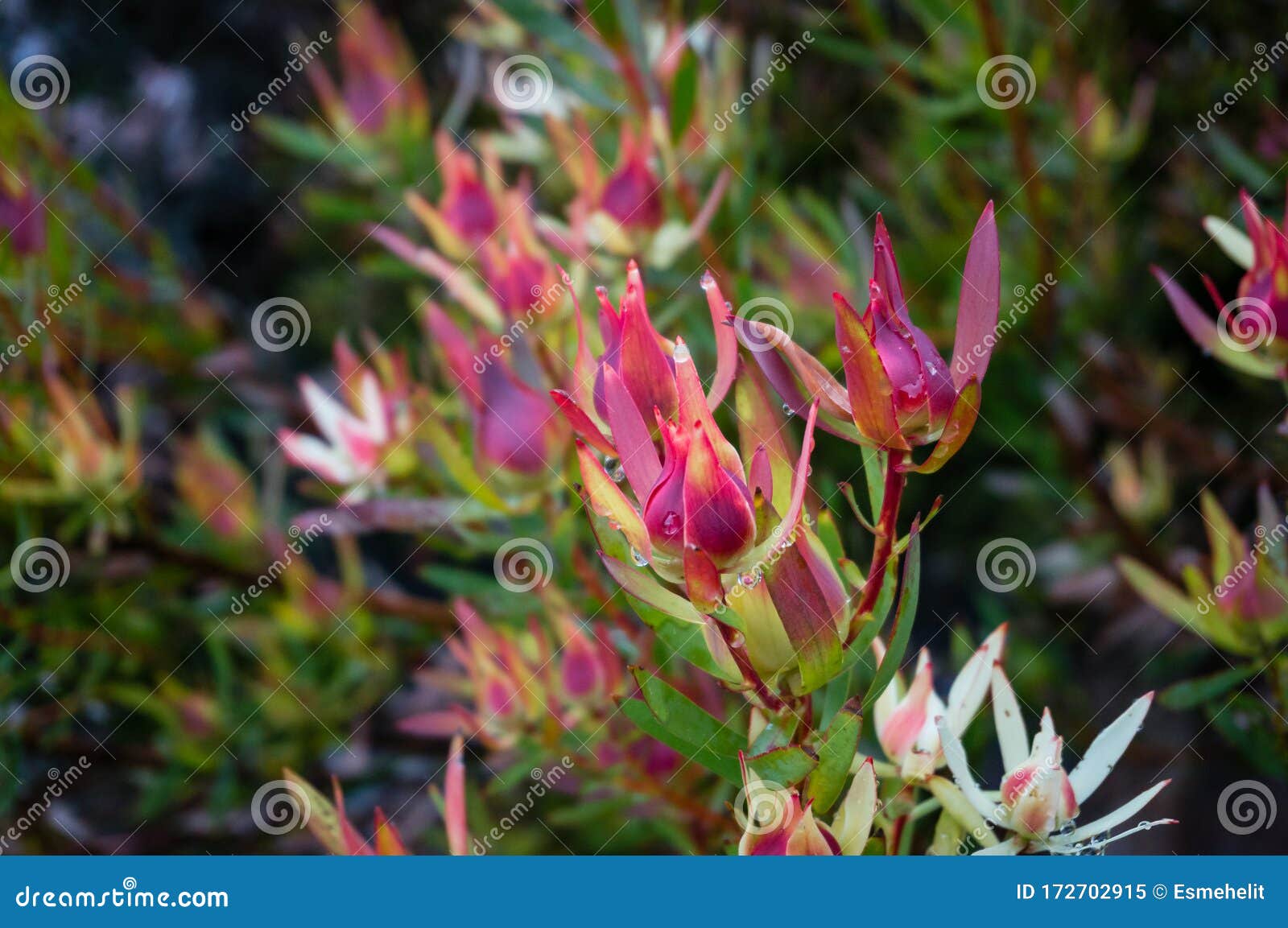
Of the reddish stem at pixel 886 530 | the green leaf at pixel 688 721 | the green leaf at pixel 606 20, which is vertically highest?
the green leaf at pixel 606 20

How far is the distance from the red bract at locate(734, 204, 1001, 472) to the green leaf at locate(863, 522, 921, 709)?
45 mm

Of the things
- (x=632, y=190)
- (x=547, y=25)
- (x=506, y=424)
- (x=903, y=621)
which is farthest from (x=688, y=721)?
(x=547, y=25)

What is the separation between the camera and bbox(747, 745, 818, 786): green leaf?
554 mm

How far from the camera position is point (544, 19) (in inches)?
43.8

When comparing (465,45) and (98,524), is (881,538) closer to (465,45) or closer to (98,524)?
(98,524)

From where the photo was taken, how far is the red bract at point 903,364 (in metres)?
0.54

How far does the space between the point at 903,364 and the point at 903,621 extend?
0.13m

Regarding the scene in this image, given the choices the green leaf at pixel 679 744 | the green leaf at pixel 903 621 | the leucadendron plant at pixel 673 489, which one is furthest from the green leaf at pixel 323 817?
the green leaf at pixel 903 621

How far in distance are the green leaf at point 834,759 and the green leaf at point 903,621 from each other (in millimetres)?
23

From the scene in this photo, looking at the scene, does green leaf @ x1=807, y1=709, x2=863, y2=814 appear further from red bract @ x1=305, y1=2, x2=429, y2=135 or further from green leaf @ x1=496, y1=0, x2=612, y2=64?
red bract @ x1=305, y1=2, x2=429, y2=135

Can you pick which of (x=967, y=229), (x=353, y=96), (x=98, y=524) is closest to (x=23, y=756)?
(x=98, y=524)

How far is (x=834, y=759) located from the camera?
56 cm

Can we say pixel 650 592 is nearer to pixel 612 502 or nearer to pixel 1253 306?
pixel 612 502

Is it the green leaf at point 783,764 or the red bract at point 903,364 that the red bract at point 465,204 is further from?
the green leaf at point 783,764
